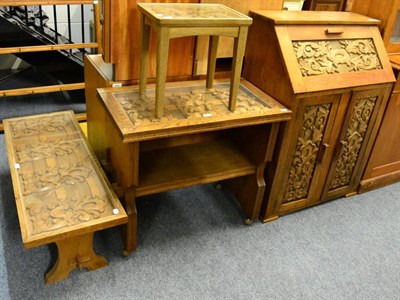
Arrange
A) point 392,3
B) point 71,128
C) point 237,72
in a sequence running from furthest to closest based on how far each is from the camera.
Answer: point 71,128 < point 392,3 < point 237,72

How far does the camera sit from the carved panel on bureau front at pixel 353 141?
6.81 feet

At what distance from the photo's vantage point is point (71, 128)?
7.09 feet

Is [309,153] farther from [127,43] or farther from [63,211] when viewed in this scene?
[63,211]

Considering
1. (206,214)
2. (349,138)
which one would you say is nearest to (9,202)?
(206,214)

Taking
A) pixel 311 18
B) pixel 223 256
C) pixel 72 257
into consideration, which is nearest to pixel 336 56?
pixel 311 18

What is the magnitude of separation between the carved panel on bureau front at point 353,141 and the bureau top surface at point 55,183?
1.31m

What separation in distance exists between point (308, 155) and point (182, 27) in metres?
0.99

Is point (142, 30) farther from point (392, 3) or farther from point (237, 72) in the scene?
point (392, 3)

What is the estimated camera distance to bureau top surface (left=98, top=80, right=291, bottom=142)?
62.1 inches

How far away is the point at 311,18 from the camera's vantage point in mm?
1899

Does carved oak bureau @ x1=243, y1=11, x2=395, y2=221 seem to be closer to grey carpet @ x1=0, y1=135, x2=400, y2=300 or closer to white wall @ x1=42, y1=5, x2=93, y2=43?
grey carpet @ x1=0, y1=135, x2=400, y2=300

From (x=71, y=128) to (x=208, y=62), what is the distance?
0.87m

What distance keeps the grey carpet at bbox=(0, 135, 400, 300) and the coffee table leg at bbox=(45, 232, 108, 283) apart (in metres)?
0.04

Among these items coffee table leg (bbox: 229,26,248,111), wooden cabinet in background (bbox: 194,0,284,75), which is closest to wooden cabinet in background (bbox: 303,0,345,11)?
wooden cabinet in background (bbox: 194,0,284,75)
